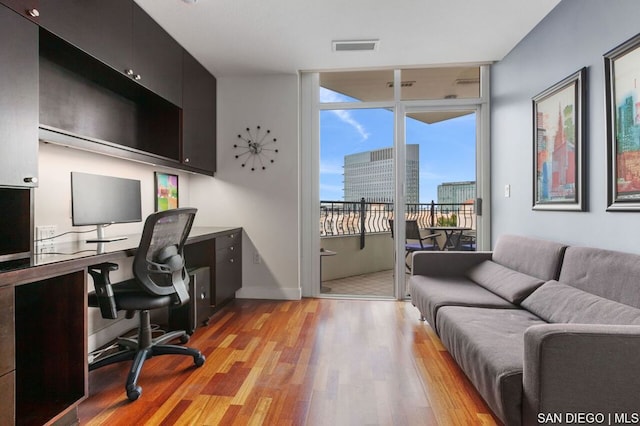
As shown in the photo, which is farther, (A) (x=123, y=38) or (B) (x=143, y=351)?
(A) (x=123, y=38)

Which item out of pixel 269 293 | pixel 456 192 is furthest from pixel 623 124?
pixel 269 293

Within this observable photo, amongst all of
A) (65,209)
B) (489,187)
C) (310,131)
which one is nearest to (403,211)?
(489,187)

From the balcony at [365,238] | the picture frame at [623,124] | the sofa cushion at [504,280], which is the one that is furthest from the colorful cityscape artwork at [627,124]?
the balcony at [365,238]

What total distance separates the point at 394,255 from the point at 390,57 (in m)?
2.09

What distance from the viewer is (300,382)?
196 centimetres

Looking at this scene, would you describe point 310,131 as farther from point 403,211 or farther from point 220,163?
point 403,211

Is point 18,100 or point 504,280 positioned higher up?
point 18,100

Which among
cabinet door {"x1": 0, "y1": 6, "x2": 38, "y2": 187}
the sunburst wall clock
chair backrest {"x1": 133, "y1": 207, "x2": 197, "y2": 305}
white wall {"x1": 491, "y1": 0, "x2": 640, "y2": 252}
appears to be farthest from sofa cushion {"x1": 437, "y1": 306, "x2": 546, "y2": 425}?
the sunburst wall clock

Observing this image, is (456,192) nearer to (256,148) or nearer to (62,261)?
(256,148)

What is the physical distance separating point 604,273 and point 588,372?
31.3 inches

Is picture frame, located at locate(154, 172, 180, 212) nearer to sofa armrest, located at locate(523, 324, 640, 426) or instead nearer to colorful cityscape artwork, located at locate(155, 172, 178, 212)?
colorful cityscape artwork, located at locate(155, 172, 178, 212)

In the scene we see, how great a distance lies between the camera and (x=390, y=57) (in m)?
3.32

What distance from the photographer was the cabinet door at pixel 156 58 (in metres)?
2.38

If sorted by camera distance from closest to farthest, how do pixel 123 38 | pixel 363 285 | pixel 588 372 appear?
pixel 588 372, pixel 123 38, pixel 363 285
